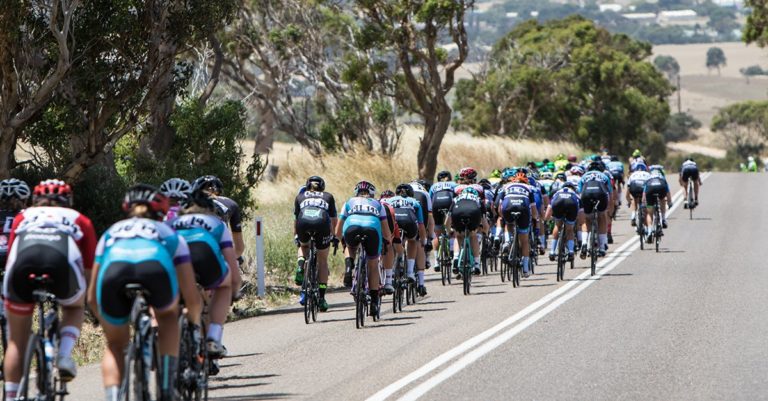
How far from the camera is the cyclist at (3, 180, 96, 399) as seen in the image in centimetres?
871

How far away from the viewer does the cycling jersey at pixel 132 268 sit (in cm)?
797

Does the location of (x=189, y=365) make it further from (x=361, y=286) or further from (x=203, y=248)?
(x=361, y=286)

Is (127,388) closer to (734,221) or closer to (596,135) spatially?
(734,221)

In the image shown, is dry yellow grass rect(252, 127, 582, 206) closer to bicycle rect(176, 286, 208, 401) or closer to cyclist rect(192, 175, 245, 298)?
cyclist rect(192, 175, 245, 298)

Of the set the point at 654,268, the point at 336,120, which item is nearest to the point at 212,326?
the point at 654,268

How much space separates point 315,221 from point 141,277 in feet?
27.1

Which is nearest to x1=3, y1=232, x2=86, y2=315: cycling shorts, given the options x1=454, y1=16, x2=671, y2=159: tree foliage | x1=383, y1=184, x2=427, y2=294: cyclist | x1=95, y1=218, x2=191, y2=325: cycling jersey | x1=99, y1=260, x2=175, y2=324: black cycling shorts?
x1=95, y1=218, x2=191, y2=325: cycling jersey

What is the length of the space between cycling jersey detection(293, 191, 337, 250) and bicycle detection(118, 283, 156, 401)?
7.83m

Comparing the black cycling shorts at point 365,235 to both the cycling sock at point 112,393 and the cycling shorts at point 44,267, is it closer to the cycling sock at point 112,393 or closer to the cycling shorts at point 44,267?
the cycling shorts at point 44,267

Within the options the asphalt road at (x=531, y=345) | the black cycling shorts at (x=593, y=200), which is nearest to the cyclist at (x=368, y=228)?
the asphalt road at (x=531, y=345)

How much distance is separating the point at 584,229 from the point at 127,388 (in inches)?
604

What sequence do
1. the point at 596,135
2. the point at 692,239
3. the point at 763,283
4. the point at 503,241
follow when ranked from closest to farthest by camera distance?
the point at 763,283, the point at 503,241, the point at 692,239, the point at 596,135

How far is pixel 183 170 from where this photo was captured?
2044 centimetres

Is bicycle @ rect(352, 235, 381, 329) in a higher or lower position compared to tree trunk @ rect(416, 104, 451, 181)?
lower
